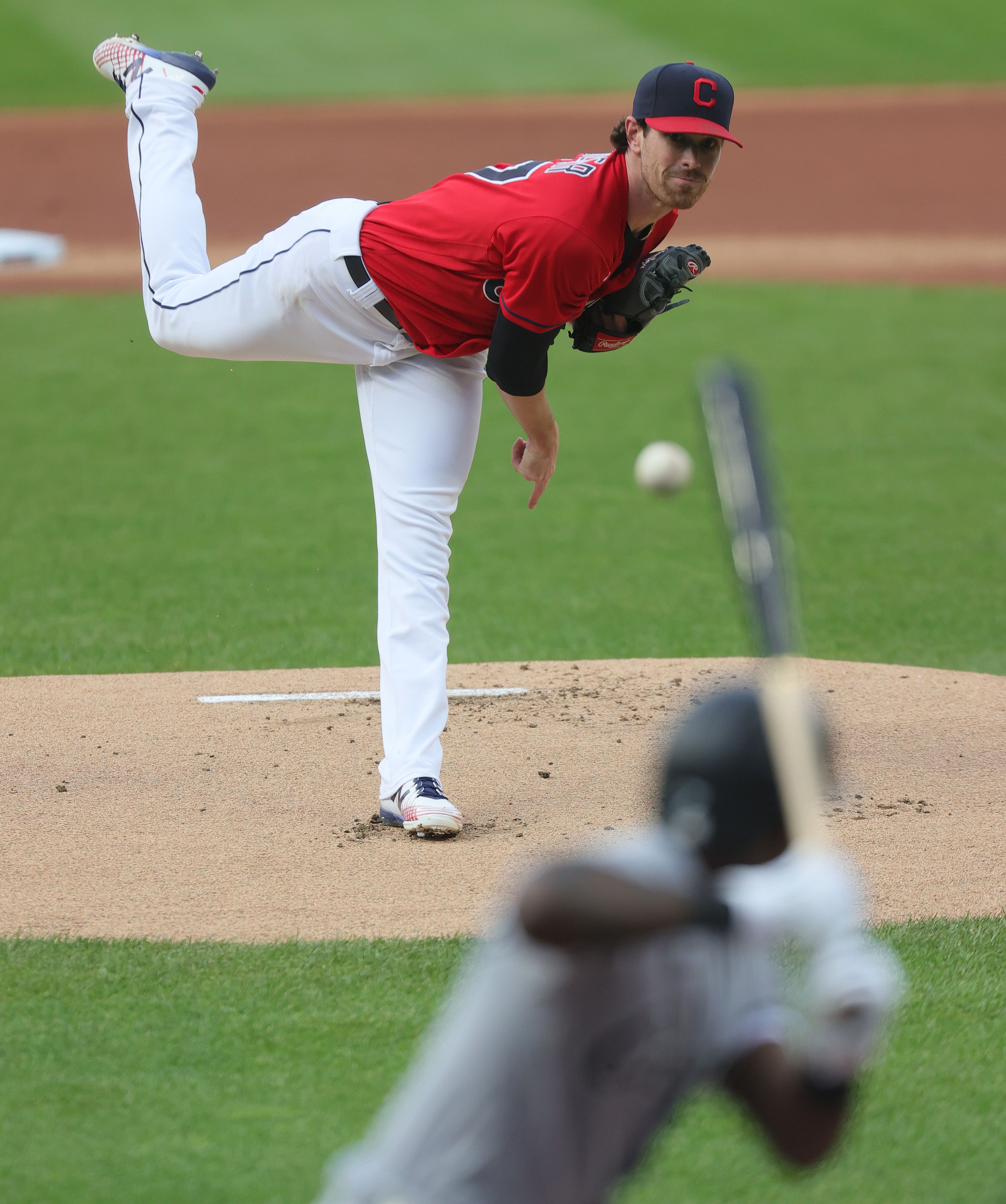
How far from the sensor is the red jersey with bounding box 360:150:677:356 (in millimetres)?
3994

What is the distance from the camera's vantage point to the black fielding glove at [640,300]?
14.2 feet

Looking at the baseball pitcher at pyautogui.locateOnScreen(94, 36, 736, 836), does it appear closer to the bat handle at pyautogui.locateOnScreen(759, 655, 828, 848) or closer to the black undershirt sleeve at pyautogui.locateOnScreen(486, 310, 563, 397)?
the black undershirt sleeve at pyautogui.locateOnScreen(486, 310, 563, 397)

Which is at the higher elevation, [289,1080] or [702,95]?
[702,95]

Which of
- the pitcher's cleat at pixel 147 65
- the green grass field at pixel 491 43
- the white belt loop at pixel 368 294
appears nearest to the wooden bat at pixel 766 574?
the white belt loop at pixel 368 294

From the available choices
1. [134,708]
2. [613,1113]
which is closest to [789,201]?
[134,708]

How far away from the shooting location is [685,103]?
3.97 meters

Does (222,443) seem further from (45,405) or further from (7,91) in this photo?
(7,91)

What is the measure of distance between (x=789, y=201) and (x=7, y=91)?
13889mm

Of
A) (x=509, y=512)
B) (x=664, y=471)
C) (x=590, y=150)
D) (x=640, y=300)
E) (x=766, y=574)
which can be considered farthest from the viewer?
(x=590, y=150)

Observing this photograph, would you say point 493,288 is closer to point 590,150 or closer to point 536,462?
point 536,462

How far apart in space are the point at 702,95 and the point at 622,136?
1.28ft

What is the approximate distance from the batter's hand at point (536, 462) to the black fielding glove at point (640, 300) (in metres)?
0.32

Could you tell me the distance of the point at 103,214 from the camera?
68.5 feet

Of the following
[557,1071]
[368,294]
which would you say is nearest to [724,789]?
[557,1071]
